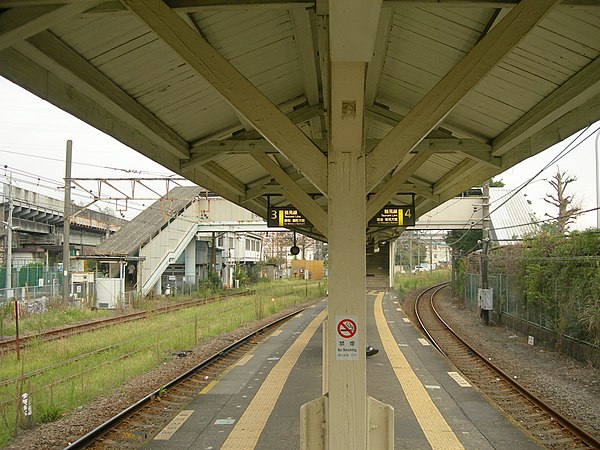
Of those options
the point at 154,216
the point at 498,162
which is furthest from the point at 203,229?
the point at 498,162

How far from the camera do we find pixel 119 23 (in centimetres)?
439

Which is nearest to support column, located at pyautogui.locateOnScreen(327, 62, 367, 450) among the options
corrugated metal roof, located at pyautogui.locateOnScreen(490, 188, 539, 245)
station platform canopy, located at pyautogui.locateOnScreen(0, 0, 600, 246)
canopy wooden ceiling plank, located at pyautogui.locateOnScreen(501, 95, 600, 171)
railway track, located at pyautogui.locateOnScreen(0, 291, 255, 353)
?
station platform canopy, located at pyautogui.locateOnScreen(0, 0, 600, 246)

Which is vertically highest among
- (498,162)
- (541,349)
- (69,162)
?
(69,162)

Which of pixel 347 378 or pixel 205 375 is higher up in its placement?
pixel 347 378

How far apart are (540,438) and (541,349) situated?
8110mm

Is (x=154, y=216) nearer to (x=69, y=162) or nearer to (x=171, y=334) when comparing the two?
(x=69, y=162)

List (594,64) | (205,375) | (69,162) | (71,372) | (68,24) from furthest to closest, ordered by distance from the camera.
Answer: (69,162) < (71,372) < (205,375) < (594,64) < (68,24)

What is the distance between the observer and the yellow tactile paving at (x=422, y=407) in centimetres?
666

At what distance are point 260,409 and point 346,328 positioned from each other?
421 cm

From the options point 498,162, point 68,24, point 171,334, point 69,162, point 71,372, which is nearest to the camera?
point 68,24

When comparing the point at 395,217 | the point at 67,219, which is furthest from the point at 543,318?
the point at 67,219

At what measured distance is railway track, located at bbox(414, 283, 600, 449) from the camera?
274 inches

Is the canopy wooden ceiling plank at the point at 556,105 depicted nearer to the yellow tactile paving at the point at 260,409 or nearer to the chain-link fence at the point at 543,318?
the yellow tactile paving at the point at 260,409

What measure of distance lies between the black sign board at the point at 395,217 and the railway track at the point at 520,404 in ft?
11.1
